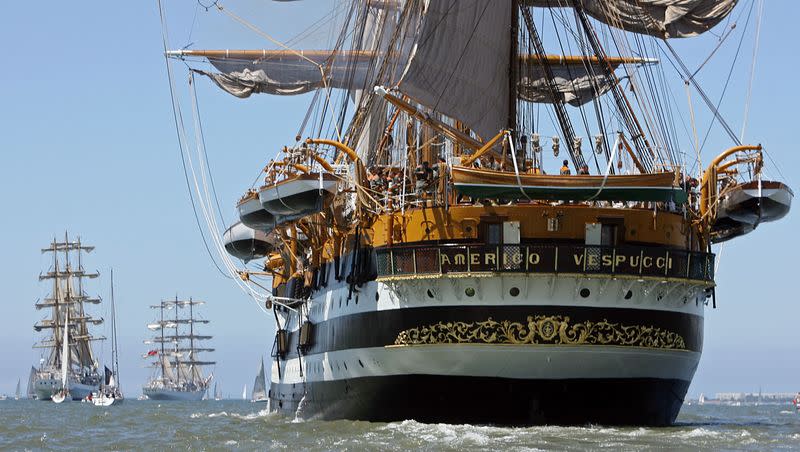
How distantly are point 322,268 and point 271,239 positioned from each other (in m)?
11.9

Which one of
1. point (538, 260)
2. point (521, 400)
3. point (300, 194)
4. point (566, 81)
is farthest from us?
point (566, 81)

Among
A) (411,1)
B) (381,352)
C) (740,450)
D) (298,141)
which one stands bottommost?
(740,450)

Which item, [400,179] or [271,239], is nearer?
[400,179]

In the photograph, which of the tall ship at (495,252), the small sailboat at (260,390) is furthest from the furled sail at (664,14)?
the small sailboat at (260,390)

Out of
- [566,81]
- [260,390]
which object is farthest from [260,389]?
[566,81]

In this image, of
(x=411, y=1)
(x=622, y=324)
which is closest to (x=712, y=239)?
(x=622, y=324)

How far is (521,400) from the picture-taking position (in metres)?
32.0

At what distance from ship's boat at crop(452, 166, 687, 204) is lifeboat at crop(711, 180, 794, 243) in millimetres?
4056

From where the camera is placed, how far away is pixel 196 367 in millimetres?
198375

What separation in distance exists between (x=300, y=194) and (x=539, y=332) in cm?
775

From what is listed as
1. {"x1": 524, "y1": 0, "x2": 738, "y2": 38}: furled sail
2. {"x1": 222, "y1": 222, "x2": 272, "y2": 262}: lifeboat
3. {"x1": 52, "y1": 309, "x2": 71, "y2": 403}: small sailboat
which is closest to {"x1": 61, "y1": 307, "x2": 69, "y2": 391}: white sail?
{"x1": 52, "y1": 309, "x2": 71, "y2": 403}: small sailboat

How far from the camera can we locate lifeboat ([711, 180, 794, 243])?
35.2 metres

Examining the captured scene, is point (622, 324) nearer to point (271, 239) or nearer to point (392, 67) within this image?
point (392, 67)

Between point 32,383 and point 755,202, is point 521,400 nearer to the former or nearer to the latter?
point 755,202
